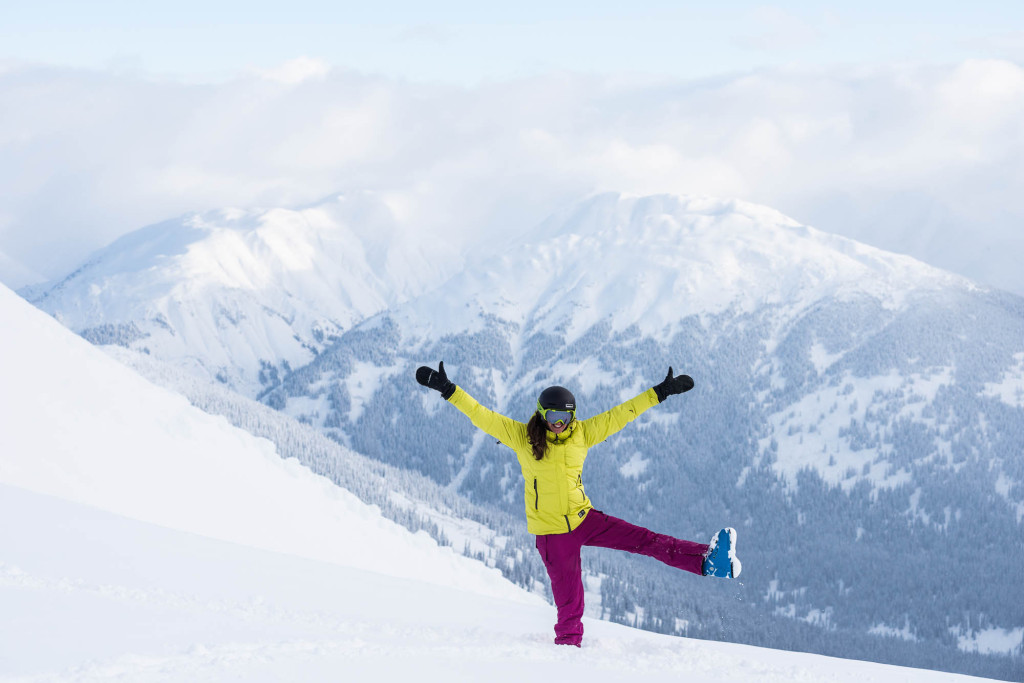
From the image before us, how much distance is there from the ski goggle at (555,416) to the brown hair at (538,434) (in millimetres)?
163

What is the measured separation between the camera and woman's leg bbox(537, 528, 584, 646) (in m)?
11.2

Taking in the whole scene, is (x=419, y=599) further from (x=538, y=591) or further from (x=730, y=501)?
(x=730, y=501)

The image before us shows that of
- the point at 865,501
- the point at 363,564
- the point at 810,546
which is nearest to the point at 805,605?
the point at 810,546

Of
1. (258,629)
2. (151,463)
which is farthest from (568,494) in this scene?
(151,463)

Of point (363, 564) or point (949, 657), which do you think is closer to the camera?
point (363, 564)

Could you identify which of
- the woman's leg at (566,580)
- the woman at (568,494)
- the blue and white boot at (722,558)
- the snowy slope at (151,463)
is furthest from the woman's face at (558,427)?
the snowy slope at (151,463)

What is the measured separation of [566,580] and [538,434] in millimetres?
2213

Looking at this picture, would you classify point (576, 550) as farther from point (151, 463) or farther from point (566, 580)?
point (151, 463)

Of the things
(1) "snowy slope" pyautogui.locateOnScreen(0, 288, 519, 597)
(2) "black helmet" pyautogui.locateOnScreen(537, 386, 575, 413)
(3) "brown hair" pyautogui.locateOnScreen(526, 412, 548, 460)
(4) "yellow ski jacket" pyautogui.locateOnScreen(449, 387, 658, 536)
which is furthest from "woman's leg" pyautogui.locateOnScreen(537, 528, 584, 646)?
(1) "snowy slope" pyautogui.locateOnScreen(0, 288, 519, 597)

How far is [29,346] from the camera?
123 feet

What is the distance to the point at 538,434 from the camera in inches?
417

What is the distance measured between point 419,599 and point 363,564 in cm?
2922

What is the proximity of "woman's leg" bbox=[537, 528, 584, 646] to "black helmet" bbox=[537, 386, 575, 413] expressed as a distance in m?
1.96

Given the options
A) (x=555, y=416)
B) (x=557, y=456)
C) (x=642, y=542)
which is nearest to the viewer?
(x=555, y=416)
